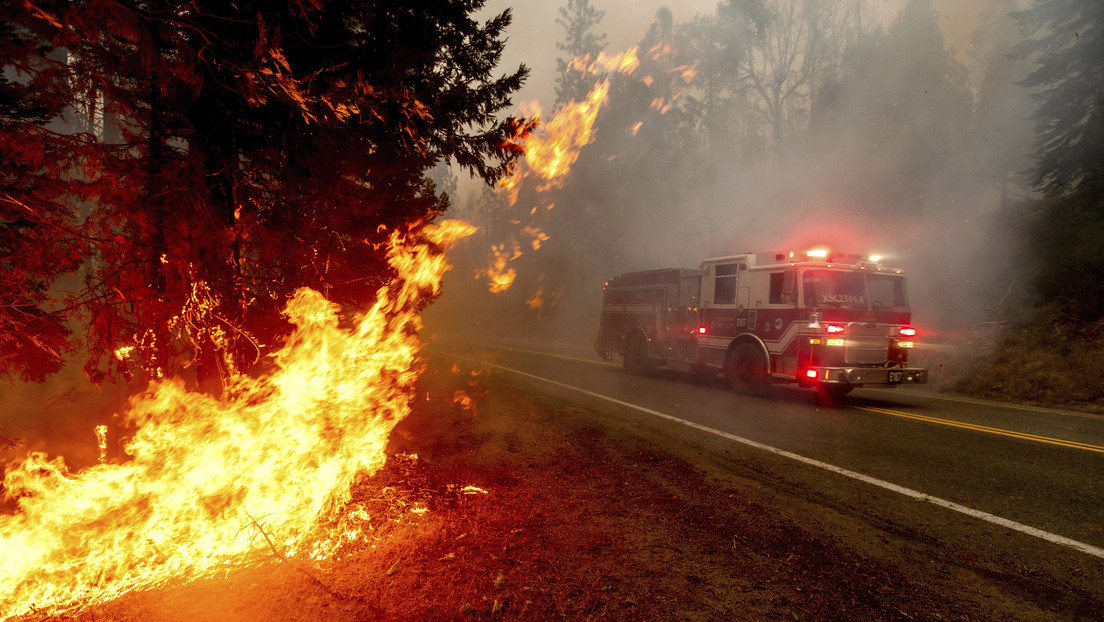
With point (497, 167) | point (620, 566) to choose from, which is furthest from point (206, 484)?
point (497, 167)

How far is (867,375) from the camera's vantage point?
10.2 m

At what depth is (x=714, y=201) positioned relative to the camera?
88.0 ft

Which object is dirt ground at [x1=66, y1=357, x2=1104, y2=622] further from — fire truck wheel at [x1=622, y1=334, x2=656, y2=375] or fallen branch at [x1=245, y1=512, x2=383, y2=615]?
fire truck wheel at [x1=622, y1=334, x2=656, y2=375]

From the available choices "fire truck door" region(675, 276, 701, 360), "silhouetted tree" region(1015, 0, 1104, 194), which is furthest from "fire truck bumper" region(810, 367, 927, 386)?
"silhouetted tree" region(1015, 0, 1104, 194)

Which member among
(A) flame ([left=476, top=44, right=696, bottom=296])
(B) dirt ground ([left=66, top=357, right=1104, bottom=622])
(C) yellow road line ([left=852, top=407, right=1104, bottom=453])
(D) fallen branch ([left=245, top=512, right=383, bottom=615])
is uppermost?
(A) flame ([left=476, top=44, right=696, bottom=296])

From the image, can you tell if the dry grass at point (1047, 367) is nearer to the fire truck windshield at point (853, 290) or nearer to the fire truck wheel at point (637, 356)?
Answer: the fire truck windshield at point (853, 290)

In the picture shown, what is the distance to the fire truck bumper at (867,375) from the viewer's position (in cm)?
1001

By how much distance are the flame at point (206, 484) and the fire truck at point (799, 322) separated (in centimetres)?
776

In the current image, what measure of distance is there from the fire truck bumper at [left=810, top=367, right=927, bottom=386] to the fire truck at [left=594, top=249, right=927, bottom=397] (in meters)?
0.02

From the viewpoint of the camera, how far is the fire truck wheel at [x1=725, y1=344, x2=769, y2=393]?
37.0ft

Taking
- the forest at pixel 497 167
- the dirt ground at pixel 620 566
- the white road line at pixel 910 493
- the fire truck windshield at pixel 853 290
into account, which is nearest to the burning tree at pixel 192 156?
the forest at pixel 497 167

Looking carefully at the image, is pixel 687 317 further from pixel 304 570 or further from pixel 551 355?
pixel 304 570

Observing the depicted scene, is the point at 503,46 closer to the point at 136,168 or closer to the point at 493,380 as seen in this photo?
the point at 136,168

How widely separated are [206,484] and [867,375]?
1009cm
